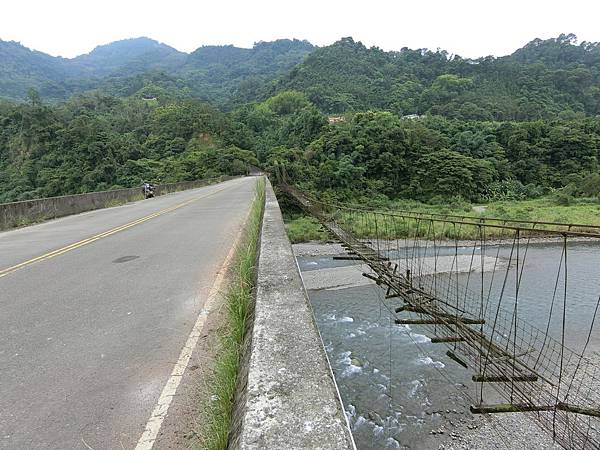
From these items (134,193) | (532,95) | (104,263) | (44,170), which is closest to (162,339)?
(104,263)

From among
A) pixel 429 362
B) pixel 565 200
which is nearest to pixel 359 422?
pixel 429 362

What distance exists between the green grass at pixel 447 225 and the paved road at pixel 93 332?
16112 millimetres

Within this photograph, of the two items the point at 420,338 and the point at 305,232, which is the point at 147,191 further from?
the point at 420,338

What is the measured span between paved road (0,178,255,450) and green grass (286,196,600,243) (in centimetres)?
1611

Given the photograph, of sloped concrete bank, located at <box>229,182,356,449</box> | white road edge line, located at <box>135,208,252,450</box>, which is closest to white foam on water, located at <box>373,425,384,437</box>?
white road edge line, located at <box>135,208,252,450</box>

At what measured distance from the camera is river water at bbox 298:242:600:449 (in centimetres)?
724

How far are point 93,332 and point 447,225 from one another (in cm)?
2953

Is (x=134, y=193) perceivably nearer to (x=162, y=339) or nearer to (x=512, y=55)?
(x=162, y=339)

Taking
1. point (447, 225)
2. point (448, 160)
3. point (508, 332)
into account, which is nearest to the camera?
point (508, 332)

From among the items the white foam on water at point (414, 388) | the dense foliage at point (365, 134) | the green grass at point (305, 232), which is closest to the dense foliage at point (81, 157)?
the dense foliage at point (365, 134)

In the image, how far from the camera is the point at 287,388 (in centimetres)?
209

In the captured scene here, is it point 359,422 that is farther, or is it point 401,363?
point 401,363

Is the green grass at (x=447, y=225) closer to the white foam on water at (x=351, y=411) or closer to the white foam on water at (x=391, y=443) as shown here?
the white foam on water at (x=351, y=411)

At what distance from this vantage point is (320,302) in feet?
47.4
